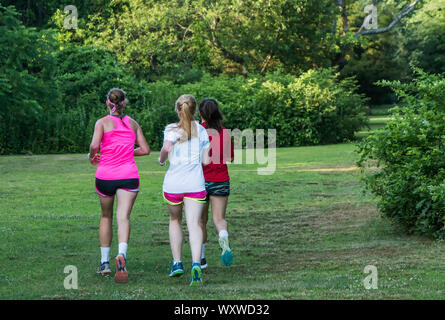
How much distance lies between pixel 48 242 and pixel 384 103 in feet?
234

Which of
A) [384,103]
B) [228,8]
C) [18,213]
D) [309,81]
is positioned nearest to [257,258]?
[18,213]

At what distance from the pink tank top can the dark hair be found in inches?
35.5

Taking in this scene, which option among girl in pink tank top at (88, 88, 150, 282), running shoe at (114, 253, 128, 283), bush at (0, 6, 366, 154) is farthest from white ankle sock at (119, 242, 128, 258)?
bush at (0, 6, 366, 154)

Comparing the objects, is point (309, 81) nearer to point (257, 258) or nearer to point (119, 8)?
point (119, 8)

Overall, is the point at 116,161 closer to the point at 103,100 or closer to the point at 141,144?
the point at 141,144

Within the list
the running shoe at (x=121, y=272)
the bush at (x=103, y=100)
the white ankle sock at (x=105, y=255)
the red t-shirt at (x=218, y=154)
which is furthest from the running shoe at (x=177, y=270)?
the bush at (x=103, y=100)

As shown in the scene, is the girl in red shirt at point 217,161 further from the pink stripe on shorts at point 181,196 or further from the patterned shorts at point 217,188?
the pink stripe on shorts at point 181,196

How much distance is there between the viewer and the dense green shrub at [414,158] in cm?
968

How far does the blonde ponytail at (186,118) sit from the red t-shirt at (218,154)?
725mm

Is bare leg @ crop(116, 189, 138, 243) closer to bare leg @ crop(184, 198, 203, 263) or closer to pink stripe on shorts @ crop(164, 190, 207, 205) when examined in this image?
pink stripe on shorts @ crop(164, 190, 207, 205)

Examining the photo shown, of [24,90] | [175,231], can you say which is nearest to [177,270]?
[175,231]

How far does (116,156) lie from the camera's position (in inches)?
305

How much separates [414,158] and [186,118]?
3.87m

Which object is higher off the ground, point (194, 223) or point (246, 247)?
point (194, 223)
